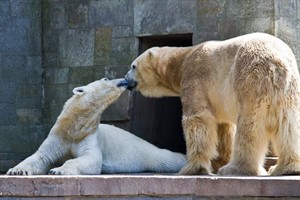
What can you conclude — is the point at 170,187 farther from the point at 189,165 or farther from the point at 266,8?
the point at 266,8

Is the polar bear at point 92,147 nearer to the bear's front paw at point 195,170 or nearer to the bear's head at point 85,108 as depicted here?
the bear's head at point 85,108

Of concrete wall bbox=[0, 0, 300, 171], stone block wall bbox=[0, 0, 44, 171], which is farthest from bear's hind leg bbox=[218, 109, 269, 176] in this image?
stone block wall bbox=[0, 0, 44, 171]

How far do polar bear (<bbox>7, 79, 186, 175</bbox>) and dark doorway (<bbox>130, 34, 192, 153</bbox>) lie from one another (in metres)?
1.61

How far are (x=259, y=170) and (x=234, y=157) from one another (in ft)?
0.86

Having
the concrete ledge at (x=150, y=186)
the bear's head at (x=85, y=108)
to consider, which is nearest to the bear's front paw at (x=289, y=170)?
the concrete ledge at (x=150, y=186)

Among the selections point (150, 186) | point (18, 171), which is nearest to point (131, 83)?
point (18, 171)

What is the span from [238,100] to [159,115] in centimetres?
458

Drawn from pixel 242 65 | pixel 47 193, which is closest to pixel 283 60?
pixel 242 65

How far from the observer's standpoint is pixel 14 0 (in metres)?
11.8

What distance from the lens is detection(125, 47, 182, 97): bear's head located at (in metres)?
9.42

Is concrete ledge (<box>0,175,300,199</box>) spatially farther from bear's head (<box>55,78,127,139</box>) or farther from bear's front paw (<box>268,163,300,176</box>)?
bear's head (<box>55,78,127,139</box>)

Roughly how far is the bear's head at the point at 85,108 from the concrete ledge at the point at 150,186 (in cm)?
207

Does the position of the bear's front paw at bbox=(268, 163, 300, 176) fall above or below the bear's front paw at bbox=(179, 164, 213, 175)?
above

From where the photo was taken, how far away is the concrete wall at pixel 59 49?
11.3m
